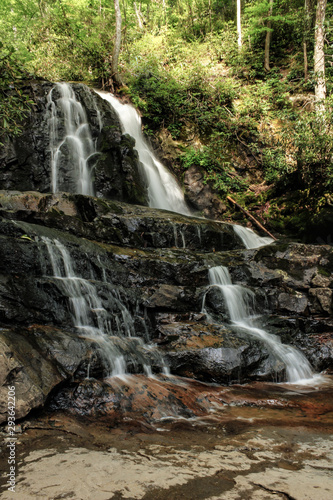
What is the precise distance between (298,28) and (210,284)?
17.4 meters

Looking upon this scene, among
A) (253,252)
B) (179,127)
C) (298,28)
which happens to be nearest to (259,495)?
(253,252)

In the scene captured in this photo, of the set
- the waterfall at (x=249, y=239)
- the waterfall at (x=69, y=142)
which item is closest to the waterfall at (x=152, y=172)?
the waterfall at (x=69, y=142)

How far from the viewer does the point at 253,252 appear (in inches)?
349

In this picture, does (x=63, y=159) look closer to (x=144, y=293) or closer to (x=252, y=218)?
(x=144, y=293)

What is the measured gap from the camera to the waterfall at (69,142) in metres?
11.4

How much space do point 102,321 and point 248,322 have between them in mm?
3278

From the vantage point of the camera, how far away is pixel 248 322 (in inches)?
272

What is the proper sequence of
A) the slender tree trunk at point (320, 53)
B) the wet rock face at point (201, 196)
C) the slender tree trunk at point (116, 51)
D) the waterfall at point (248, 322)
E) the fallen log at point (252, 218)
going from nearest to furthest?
the waterfall at point (248, 322) < the slender tree trunk at point (320, 53) < the fallen log at point (252, 218) < the wet rock face at point (201, 196) < the slender tree trunk at point (116, 51)

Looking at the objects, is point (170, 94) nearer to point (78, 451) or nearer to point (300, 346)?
point (300, 346)

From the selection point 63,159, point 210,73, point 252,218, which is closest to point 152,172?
point 63,159

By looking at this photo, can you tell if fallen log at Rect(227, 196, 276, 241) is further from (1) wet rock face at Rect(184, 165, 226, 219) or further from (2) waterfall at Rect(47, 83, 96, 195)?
(2) waterfall at Rect(47, 83, 96, 195)

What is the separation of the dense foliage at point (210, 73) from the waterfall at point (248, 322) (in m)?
6.44

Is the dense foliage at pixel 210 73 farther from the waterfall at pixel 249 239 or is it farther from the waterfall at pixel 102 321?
the waterfall at pixel 102 321

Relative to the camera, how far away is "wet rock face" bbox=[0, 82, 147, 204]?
36.5 ft
